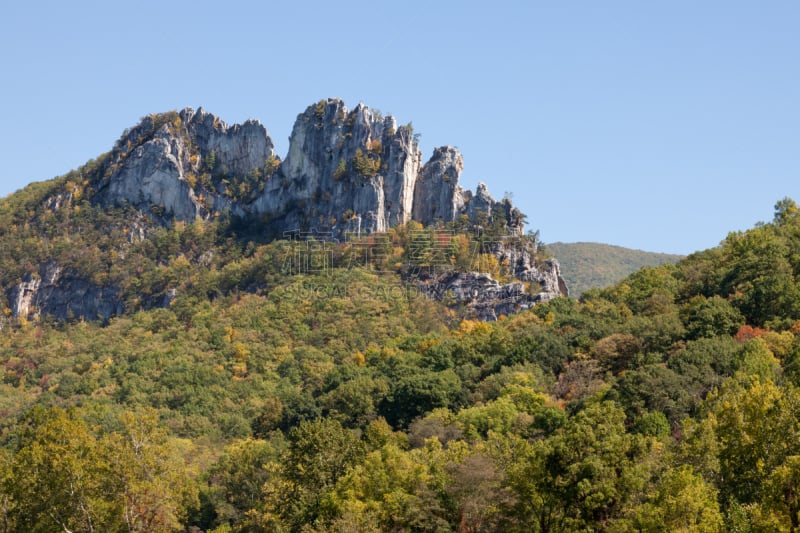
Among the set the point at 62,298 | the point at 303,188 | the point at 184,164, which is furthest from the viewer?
the point at 184,164

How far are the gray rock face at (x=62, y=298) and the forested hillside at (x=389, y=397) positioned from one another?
998 millimetres

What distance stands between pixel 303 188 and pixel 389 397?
8106 centimetres

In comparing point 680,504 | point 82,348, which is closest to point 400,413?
point 680,504

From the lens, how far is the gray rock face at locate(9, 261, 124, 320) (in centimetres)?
15362

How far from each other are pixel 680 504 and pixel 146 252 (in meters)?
137

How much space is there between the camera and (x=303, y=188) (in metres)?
155

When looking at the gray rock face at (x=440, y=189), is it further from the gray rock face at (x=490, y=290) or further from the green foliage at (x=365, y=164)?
the gray rock face at (x=490, y=290)

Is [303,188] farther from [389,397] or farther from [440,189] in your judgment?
[389,397]

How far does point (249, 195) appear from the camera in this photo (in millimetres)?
164000

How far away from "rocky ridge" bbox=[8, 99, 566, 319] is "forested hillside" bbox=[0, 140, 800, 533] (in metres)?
3.28

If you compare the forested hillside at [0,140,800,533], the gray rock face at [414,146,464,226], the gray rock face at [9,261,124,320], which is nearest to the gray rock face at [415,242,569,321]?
the forested hillside at [0,140,800,533]

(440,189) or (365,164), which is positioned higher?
(365,164)

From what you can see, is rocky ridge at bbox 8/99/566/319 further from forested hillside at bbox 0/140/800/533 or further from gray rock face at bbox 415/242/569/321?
forested hillside at bbox 0/140/800/533

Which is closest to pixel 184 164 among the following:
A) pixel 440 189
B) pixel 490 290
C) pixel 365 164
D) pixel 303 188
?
pixel 303 188
